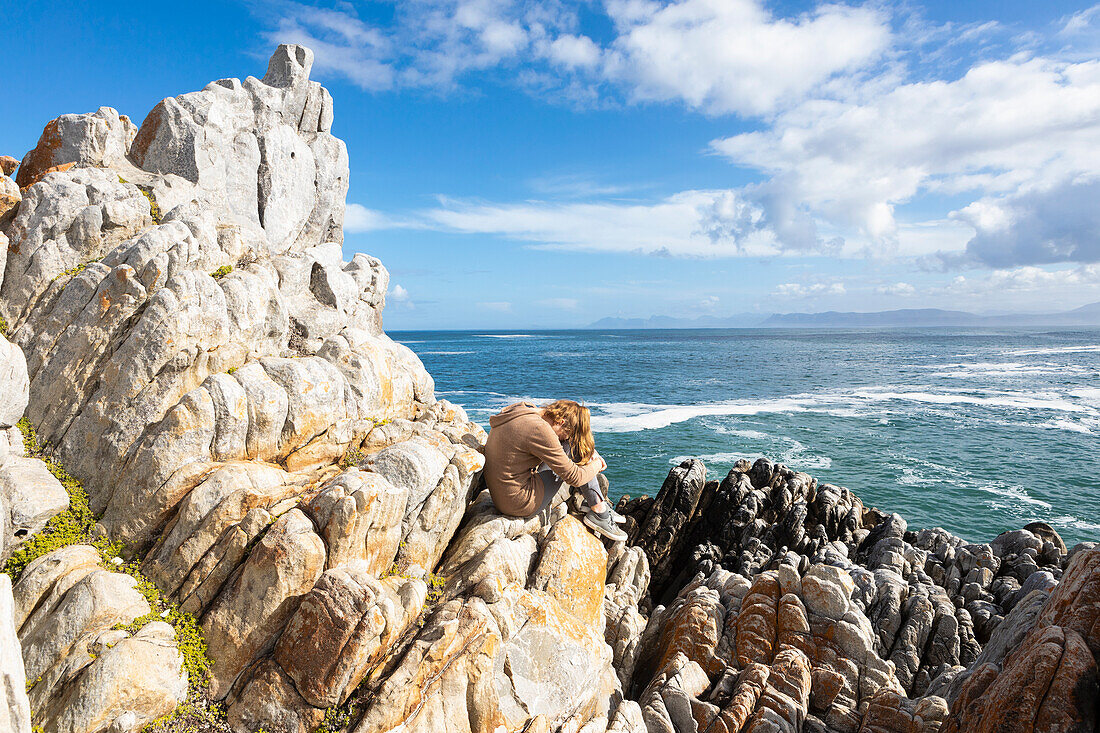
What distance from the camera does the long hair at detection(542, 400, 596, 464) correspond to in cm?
1190

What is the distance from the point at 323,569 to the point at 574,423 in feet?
17.7

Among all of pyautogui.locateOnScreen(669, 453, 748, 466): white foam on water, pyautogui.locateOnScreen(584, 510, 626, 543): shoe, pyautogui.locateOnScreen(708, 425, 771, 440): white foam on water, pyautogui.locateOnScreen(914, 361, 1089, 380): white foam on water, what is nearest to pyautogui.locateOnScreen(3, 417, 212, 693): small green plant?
pyautogui.locateOnScreen(584, 510, 626, 543): shoe

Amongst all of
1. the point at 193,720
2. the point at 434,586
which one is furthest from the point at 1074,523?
the point at 193,720

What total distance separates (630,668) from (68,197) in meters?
18.1

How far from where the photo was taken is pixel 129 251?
1247cm

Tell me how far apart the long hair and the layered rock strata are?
6.14 ft

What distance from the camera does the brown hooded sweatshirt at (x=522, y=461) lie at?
11.3 metres

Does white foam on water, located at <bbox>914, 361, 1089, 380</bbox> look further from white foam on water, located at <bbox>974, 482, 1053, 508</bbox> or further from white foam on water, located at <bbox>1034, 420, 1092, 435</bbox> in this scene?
white foam on water, located at <bbox>974, 482, 1053, 508</bbox>

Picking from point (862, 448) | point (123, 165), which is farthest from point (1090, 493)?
point (123, 165)

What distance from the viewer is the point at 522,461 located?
11.6 meters

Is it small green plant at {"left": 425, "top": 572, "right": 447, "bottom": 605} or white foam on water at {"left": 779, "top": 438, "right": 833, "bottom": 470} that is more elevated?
small green plant at {"left": 425, "top": 572, "right": 447, "bottom": 605}

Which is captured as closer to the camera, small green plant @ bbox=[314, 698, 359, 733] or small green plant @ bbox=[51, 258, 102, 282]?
small green plant @ bbox=[314, 698, 359, 733]

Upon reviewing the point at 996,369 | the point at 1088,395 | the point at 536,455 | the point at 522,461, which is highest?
the point at 536,455

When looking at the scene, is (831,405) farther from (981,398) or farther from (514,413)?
(514,413)
